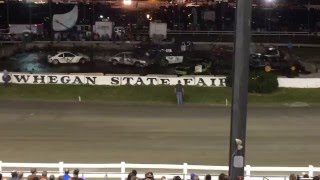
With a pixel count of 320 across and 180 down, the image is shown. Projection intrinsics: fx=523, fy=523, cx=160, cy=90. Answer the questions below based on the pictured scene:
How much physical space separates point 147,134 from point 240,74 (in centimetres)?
1278

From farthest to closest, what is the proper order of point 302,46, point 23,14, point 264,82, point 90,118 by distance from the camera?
point 23,14, point 302,46, point 264,82, point 90,118

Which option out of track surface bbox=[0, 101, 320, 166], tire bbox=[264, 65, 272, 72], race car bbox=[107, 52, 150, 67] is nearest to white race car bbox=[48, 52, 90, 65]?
race car bbox=[107, 52, 150, 67]

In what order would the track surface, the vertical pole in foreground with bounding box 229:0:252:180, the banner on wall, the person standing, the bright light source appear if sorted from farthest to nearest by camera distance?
the bright light source → the banner on wall → the person standing → the track surface → the vertical pole in foreground with bounding box 229:0:252:180

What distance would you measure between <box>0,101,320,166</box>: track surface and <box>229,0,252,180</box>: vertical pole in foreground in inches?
321

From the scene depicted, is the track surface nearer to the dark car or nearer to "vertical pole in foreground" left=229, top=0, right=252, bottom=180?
"vertical pole in foreground" left=229, top=0, right=252, bottom=180

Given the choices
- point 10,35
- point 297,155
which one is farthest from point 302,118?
point 10,35

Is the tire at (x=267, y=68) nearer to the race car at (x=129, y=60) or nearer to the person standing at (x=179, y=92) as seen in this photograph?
the race car at (x=129, y=60)

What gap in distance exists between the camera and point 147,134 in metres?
21.1

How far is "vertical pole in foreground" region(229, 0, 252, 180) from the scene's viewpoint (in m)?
8.59

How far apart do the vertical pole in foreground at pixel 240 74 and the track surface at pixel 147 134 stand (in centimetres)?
816

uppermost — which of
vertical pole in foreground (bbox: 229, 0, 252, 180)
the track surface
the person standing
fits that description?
vertical pole in foreground (bbox: 229, 0, 252, 180)

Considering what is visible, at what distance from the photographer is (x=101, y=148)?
18.6 metres

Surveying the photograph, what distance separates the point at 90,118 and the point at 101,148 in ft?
→ 19.4

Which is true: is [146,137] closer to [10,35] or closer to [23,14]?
[10,35]
